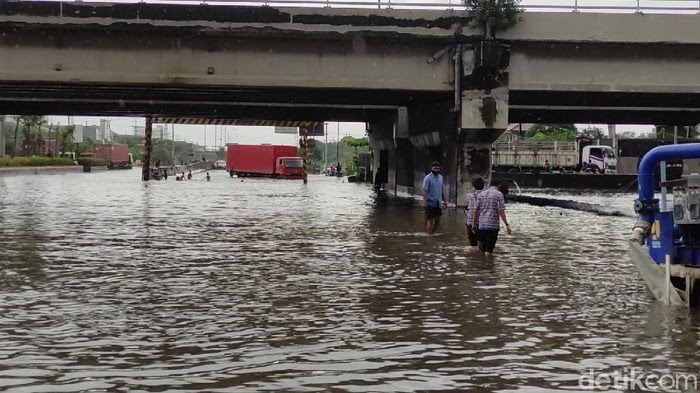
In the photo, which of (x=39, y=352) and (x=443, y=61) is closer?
(x=39, y=352)

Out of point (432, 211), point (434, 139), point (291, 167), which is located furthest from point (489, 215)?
point (291, 167)

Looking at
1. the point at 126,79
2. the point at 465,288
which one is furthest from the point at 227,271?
the point at 126,79

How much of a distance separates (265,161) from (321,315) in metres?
78.8

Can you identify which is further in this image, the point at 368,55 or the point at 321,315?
the point at 368,55

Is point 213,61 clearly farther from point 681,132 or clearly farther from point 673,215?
point 681,132

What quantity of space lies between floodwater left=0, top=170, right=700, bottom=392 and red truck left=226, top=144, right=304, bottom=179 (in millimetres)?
62768

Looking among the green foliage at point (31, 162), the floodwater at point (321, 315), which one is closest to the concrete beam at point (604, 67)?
the floodwater at point (321, 315)

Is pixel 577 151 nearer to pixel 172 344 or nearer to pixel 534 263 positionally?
pixel 534 263

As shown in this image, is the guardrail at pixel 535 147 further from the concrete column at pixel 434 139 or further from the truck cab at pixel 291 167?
the concrete column at pixel 434 139

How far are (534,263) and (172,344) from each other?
28.7ft

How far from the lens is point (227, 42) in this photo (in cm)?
2911

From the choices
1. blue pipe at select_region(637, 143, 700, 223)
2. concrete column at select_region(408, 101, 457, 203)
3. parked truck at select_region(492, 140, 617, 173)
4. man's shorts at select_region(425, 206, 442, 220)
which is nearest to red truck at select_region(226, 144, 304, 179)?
parked truck at select_region(492, 140, 617, 173)

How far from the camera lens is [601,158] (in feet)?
245

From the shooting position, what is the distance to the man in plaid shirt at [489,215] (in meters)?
16.3
